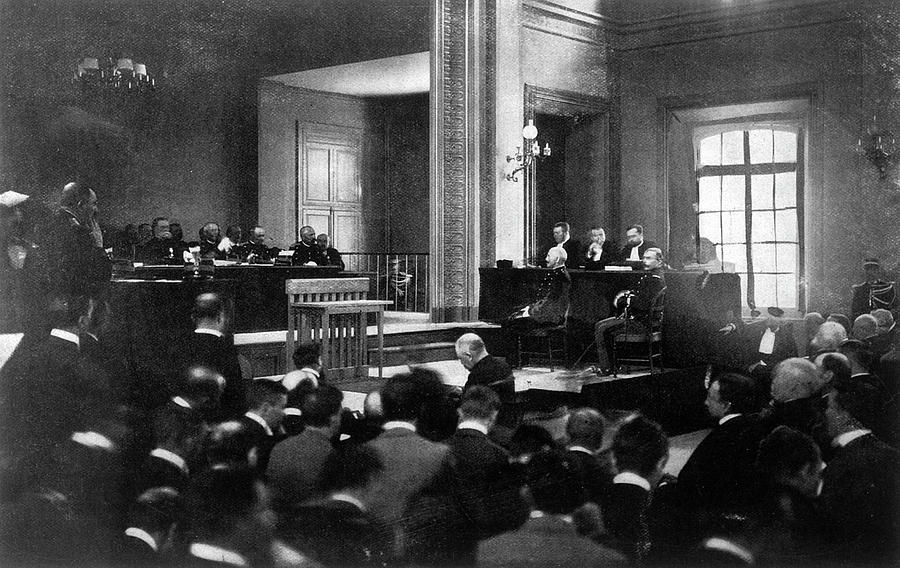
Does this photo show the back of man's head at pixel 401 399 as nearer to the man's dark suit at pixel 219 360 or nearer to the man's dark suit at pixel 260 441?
the man's dark suit at pixel 260 441

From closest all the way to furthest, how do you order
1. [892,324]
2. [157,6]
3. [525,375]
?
[892,324]
[525,375]
[157,6]

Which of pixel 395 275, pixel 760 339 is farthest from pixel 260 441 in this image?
pixel 395 275

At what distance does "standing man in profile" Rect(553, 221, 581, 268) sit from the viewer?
6.98m

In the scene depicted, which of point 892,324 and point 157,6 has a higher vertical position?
point 157,6

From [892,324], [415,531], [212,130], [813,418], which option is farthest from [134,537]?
[212,130]

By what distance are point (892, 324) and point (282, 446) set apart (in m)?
2.51

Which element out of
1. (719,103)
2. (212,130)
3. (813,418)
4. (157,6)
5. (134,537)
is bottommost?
(134,537)

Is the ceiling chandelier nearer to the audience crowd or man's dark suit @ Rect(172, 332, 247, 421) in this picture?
the audience crowd

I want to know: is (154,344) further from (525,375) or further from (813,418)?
(813,418)

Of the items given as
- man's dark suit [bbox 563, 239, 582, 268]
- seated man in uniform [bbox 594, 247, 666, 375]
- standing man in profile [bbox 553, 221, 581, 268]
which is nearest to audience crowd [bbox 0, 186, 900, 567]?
seated man in uniform [bbox 594, 247, 666, 375]

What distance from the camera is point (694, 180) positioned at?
492cm

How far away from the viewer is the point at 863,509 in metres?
2.94

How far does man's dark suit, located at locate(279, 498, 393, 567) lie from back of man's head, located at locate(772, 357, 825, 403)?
1555 mm

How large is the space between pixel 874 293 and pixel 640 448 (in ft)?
3.80
